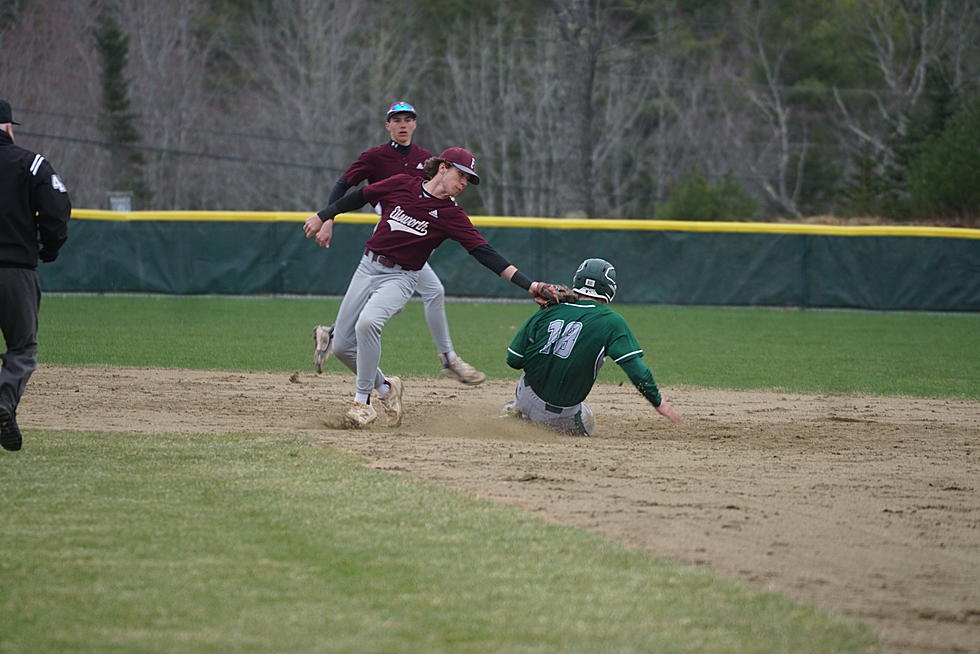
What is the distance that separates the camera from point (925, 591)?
437 cm

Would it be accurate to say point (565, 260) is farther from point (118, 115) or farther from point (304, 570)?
point (118, 115)

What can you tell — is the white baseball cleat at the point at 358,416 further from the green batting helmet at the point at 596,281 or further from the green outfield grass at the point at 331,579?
the green outfield grass at the point at 331,579

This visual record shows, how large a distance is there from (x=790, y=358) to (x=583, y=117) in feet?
47.4

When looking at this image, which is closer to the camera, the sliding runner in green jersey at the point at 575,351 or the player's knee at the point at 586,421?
the sliding runner in green jersey at the point at 575,351

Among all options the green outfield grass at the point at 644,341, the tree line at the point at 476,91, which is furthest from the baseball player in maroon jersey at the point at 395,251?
the tree line at the point at 476,91

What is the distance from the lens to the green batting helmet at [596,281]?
751 cm

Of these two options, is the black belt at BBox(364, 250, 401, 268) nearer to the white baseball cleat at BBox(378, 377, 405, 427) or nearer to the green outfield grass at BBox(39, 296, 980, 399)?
the white baseball cleat at BBox(378, 377, 405, 427)

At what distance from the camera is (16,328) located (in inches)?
250

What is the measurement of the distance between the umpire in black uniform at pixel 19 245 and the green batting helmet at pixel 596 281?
313 centimetres

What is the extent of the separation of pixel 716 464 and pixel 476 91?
106 feet

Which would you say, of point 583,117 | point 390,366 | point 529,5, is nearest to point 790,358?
point 390,366

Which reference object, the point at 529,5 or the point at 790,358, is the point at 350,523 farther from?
the point at 529,5

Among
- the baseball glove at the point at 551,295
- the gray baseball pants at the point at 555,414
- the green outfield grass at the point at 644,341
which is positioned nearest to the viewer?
the baseball glove at the point at 551,295

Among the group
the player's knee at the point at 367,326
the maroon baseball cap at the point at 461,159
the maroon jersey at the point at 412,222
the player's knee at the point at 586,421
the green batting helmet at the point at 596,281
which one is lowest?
the player's knee at the point at 586,421
